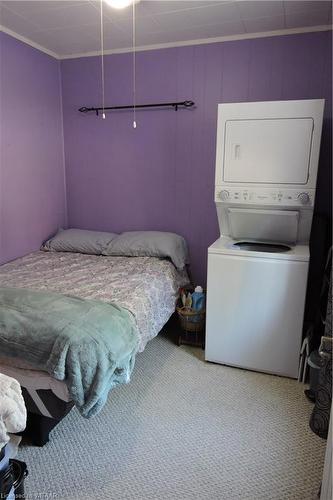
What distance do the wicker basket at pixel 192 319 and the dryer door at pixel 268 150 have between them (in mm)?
1038

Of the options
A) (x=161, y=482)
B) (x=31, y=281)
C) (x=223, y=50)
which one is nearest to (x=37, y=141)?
(x=31, y=281)

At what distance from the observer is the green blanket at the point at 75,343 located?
59.6 inches

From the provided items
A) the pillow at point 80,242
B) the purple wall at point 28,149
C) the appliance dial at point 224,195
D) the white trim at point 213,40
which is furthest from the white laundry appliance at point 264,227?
the purple wall at point 28,149

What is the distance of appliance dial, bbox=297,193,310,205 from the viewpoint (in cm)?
217

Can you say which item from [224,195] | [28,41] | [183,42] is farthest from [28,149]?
[224,195]

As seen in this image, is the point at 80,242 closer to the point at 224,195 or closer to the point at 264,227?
the point at 224,195

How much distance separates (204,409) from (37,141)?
2.52 m

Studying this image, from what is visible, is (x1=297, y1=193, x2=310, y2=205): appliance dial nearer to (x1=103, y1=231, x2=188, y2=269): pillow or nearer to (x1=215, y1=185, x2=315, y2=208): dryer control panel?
(x1=215, y1=185, x2=315, y2=208): dryer control panel

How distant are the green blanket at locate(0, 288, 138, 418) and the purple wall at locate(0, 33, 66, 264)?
125 centimetres

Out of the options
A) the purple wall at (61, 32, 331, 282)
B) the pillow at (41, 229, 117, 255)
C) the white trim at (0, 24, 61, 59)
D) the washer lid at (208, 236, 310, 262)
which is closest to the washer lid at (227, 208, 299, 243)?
the washer lid at (208, 236, 310, 262)

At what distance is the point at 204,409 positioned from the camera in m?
2.02

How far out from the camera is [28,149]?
2.92 meters

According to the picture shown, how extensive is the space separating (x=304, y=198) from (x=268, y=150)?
0.38 m

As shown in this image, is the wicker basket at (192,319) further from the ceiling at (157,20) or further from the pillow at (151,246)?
the ceiling at (157,20)
